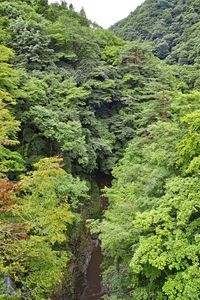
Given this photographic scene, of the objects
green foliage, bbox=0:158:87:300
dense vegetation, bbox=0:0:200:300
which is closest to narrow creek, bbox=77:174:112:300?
dense vegetation, bbox=0:0:200:300

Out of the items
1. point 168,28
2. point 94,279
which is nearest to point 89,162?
point 94,279

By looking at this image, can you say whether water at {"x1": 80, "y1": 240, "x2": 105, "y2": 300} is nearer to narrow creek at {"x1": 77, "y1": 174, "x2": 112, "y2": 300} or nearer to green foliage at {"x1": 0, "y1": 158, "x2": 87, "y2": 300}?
narrow creek at {"x1": 77, "y1": 174, "x2": 112, "y2": 300}

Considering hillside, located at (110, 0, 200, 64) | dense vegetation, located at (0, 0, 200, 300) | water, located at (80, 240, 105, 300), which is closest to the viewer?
dense vegetation, located at (0, 0, 200, 300)

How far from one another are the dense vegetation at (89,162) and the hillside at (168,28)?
1603 cm

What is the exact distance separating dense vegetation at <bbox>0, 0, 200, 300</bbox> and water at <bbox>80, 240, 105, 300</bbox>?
1.31m

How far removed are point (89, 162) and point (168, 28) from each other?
51.3m

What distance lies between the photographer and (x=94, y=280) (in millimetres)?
17578

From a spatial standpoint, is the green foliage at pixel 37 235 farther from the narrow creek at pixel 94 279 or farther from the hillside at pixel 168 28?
the hillside at pixel 168 28

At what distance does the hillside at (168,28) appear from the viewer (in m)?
52.9

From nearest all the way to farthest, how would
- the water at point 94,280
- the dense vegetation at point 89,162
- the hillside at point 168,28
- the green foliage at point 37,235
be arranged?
the dense vegetation at point 89,162 → the green foliage at point 37,235 → the water at point 94,280 → the hillside at point 168,28

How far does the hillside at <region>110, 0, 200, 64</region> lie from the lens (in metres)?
52.9

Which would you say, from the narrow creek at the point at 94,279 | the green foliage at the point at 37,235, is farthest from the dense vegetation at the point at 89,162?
the narrow creek at the point at 94,279

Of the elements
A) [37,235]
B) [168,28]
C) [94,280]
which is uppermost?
[168,28]

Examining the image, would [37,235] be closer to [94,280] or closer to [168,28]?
[94,280]
